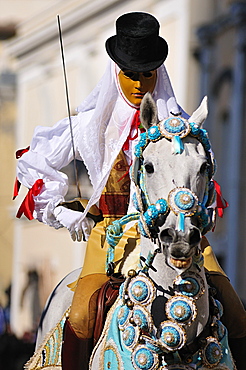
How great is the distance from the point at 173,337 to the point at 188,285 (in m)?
0.28

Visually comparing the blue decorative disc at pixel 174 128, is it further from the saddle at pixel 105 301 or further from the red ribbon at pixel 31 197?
the red ribbon at pixel 31 197

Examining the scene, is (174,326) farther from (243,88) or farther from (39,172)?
(243,88)

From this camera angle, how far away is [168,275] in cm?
567

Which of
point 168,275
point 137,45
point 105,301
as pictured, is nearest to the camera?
point 168,275

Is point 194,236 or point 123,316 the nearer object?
point 194,236

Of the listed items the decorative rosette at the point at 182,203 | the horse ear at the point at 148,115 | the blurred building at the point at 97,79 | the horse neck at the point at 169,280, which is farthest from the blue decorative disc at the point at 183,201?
the blurred building at the point at 97,79

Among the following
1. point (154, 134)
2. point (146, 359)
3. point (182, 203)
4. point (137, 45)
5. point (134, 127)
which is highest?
point (137, 45)

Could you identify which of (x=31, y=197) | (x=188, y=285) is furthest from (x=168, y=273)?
(x=31, y=197)

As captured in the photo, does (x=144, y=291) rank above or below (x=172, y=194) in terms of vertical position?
below

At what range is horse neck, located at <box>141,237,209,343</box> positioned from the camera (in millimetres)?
5664

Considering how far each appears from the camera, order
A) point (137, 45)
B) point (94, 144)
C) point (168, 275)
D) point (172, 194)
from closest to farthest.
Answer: point (172, 194) < point (168, 275) < point (137, 45) < point (94, 144)

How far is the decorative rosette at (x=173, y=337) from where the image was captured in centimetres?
560

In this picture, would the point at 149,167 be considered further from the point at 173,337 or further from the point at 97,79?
the point at 97,79

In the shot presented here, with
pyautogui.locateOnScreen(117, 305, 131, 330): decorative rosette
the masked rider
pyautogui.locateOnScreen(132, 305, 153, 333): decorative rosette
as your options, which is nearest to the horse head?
pyautogui.locateOnScreen(132, 305, 153, 333): decorative rosette
